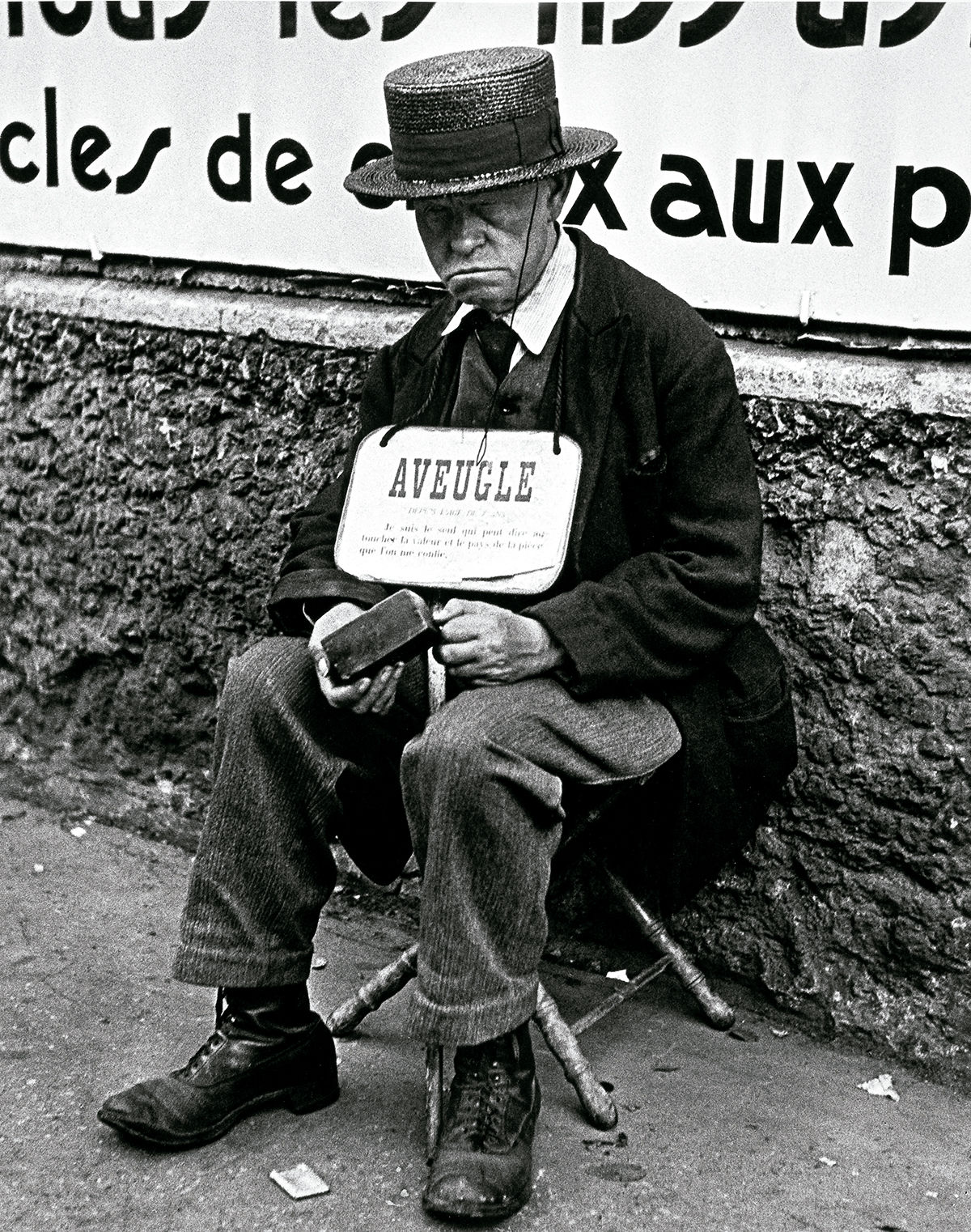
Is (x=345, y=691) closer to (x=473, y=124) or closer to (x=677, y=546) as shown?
(x=677, y=546)

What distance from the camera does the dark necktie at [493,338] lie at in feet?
9.78

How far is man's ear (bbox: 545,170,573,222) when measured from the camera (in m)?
2.87

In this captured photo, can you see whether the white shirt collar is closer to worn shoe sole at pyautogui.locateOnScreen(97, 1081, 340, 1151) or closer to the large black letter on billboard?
the large black letter on billboard

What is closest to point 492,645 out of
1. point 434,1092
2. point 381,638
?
point 381,638

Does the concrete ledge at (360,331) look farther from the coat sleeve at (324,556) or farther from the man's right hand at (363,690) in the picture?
the man's right hand at (363,690)

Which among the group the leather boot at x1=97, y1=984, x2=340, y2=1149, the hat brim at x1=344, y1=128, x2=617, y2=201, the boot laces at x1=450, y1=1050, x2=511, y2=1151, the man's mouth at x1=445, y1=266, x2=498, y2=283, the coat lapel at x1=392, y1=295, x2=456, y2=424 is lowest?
the leather boot at x1=97, y1=984, x2=340, y2=1149

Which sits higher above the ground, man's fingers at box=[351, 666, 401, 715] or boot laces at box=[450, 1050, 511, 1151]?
man's fingers at box=[351, 666, 401, 715]

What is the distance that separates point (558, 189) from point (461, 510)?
0.58 metres

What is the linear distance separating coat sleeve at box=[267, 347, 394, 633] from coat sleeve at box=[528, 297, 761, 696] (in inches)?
15.3

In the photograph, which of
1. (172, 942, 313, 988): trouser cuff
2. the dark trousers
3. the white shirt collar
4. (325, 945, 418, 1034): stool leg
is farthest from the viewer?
(325, 945, 418, 1034): stool leg

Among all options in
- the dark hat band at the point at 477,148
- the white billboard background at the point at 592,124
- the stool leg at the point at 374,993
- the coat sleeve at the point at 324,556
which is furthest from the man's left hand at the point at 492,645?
the white billboard background at the point at 592,124

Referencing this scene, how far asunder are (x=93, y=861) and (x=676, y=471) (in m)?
1.94

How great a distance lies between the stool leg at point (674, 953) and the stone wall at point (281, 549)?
0.13m

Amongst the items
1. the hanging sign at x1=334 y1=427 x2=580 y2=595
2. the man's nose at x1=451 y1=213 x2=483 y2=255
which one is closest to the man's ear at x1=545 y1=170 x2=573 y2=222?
the man's nose at x1=451 y1=213 x2=483 y2=255
